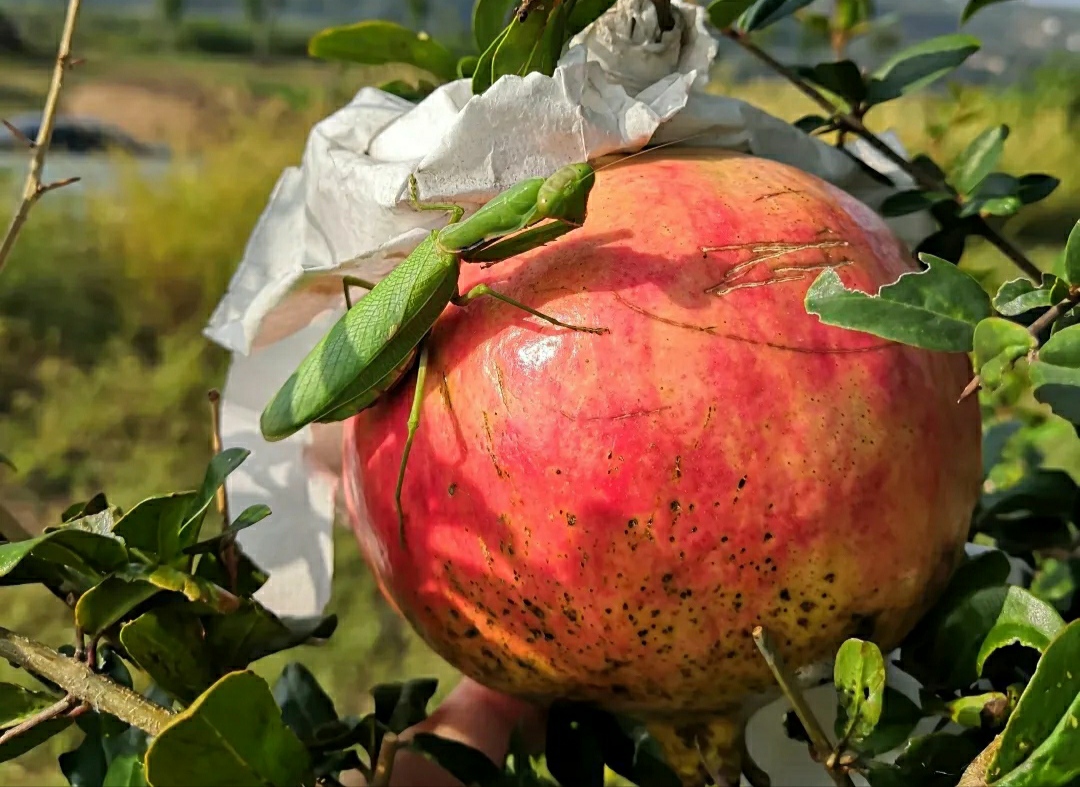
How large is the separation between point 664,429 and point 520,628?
14cm

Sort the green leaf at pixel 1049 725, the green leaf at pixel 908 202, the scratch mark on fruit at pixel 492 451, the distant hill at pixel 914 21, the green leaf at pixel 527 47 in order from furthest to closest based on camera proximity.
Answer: the distant hill at pixel 914 21, the green leaf at pixel 908 202, the green leaf at pixel 527 47, the scratch mark on fruit at pixel 492 451, the green leaf at pixel 1049 725

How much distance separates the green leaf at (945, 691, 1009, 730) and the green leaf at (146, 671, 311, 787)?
35cm

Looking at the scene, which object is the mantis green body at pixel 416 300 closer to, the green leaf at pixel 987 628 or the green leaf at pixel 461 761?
the green leaf at pixel 461 761

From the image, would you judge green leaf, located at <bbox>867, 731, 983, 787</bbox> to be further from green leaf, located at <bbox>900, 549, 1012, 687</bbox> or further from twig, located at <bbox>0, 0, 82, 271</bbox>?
twig, located at <bbox>0, 0, 82, 271</bbox>

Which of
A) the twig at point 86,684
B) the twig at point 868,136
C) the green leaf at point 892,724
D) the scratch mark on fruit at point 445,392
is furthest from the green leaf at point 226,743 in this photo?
the twig at point 868,136

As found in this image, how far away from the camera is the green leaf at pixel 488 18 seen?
2.25 ft

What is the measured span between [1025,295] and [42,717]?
535 millimetres

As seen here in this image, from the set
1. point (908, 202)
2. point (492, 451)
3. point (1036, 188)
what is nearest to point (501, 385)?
point (492, 451)

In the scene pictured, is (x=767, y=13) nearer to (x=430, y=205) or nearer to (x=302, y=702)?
(x=430, y=205)

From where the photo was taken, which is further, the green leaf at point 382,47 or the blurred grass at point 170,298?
the blurred grass at point 170,298

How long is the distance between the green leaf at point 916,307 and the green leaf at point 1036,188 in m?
0.33

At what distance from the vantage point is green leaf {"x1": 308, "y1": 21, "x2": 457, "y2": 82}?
728 millimetres

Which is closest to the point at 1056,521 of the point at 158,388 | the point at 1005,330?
the point at 1005,330

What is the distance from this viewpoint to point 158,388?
240 cm
